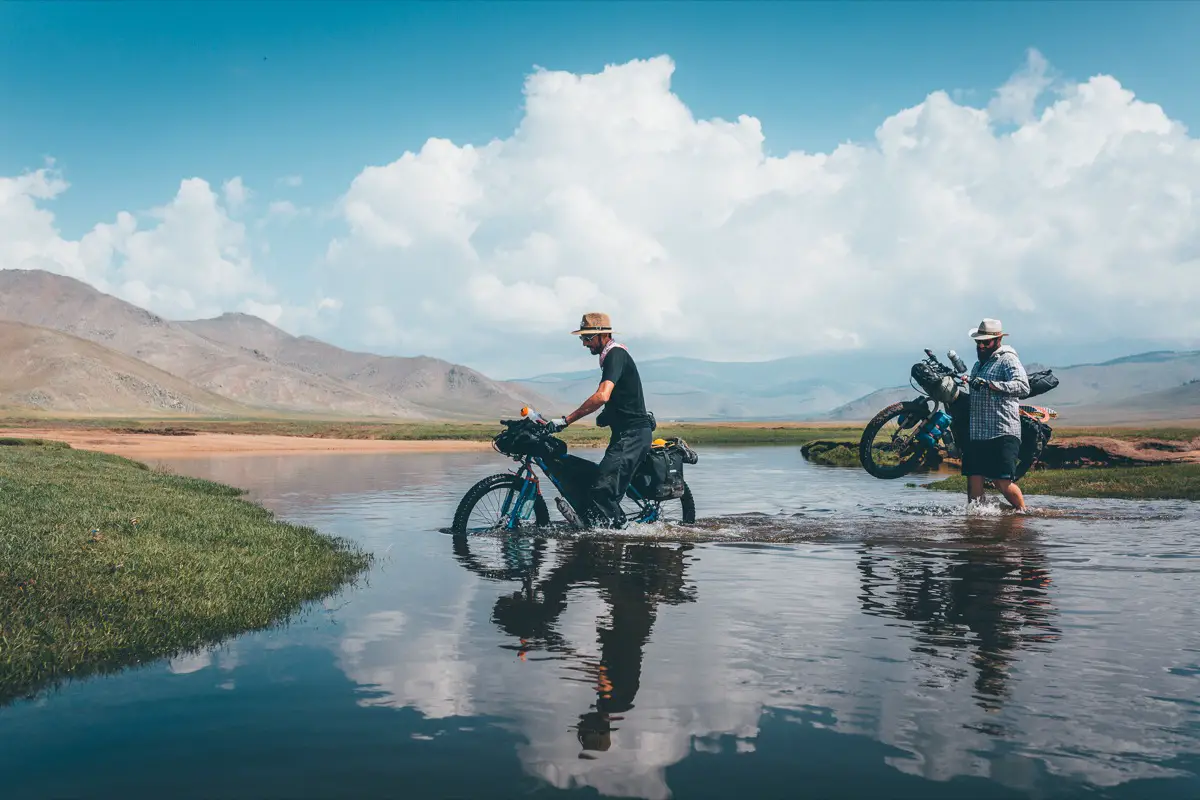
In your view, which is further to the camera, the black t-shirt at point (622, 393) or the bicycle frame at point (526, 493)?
the bicycle frame at point (526, 493)

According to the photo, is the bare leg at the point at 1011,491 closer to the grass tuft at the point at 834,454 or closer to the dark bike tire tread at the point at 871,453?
the dark bike tire tread at the point at 871,453

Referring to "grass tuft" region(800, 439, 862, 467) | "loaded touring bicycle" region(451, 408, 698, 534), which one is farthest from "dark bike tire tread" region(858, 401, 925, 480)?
"grass tuft" region(800, 439, 862, 467)

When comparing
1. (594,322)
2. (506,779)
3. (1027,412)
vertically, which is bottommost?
(506,779)

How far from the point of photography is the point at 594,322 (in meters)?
12.5

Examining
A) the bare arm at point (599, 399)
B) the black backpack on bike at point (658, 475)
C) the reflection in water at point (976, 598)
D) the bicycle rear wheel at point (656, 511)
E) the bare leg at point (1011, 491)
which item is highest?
the bare arm at point (599, 399)

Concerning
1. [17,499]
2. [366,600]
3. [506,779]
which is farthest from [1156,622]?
[17,499]

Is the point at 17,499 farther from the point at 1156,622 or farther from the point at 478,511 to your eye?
the point at 1156,622

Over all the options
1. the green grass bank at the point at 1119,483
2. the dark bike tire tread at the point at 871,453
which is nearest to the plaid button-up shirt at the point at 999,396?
the dark bike tire tread at the point at 871,453

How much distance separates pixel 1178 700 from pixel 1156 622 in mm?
2552

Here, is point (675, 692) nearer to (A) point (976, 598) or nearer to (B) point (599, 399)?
(A) point (976, 598)

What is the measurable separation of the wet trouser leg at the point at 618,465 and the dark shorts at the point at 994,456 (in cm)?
607

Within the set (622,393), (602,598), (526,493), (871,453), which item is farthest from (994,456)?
(602,598)

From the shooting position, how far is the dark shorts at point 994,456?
611 inches

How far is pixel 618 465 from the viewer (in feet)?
42.3
